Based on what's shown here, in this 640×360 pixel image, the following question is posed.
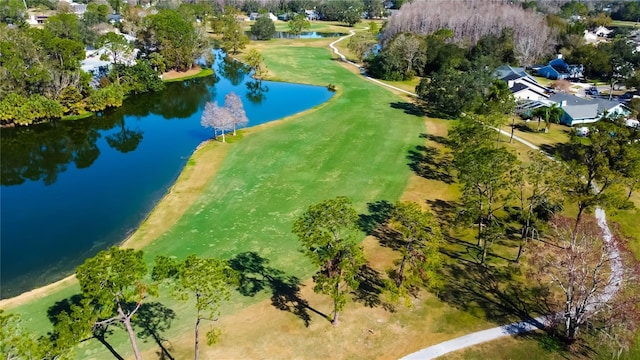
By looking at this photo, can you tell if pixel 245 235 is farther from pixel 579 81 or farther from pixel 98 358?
pixel 579 81

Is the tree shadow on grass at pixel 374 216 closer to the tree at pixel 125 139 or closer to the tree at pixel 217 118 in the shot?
the tree at pixel 217 118

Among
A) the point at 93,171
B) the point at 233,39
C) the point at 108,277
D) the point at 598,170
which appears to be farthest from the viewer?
the point at 233,39

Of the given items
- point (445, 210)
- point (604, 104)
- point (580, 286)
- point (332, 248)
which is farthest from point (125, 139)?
point (604, 104)

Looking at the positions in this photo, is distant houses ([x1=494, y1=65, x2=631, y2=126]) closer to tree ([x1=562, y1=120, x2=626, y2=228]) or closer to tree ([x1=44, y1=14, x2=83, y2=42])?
tree ([x1=562, y1=120, x2=626, y2=228])

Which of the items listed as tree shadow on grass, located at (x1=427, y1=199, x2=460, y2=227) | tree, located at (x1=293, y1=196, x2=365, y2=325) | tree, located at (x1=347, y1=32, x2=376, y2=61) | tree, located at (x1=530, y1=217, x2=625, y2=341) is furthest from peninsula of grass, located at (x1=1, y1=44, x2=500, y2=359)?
tree, located at (x1=347, y1=32, x2=376, y2=61)

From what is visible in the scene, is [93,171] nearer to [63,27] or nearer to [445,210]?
[445,210]

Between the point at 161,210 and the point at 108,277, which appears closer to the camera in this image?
A: the point at 108,277
